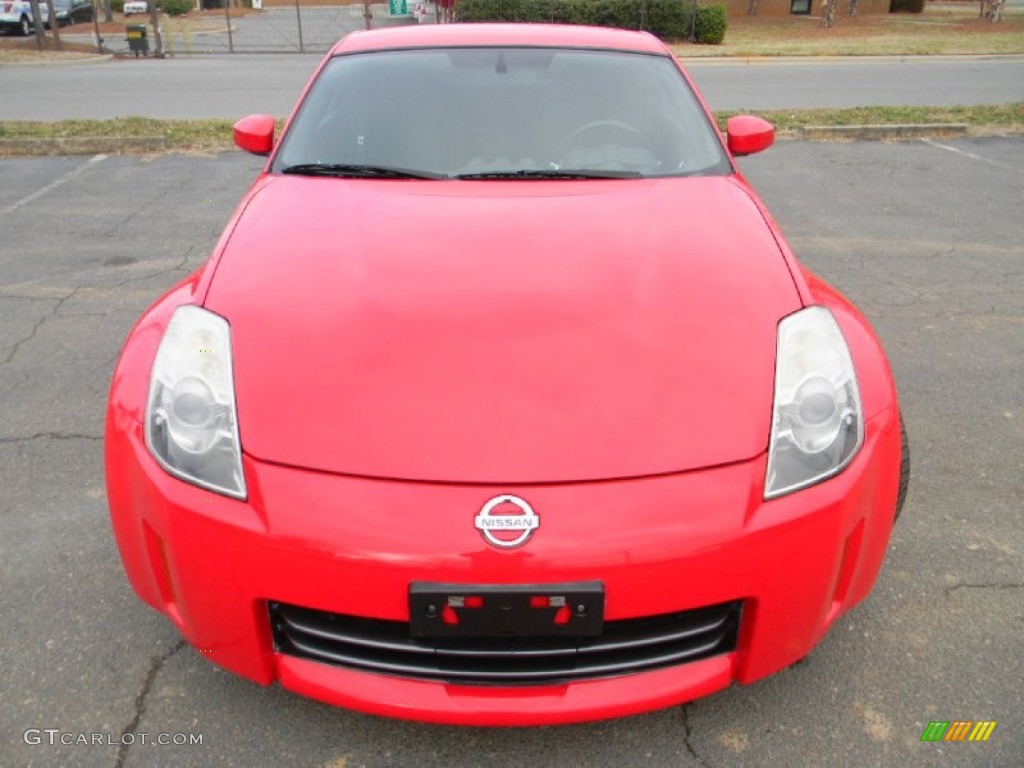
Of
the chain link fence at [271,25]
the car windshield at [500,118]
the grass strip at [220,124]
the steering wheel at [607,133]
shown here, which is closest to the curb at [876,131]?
the grass strip at [220,124]

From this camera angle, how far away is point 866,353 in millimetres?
2090

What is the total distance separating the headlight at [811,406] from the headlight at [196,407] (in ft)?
3.63

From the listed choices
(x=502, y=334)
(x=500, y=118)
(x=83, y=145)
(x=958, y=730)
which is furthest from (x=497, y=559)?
(x=83, y=145)

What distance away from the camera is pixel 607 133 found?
116 inches

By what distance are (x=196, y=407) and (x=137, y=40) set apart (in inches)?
821

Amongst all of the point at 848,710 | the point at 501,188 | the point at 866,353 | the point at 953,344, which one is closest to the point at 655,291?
the point at 866,353

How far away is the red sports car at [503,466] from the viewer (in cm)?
160

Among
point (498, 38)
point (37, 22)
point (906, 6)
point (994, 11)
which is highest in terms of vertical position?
point (906, 6)

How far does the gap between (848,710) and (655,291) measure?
1.10 metres

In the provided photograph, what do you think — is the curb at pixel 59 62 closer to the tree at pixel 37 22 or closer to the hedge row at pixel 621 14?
the tree at pixel 37 22

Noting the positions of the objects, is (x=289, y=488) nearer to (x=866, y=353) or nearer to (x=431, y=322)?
(x=431, y=322)

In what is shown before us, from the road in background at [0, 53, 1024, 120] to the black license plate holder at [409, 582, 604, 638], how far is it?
1070cm

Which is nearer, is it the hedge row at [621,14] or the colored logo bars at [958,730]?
the colored logo bars at [958,730]

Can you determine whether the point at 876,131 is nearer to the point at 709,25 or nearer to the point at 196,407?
the point at 196,407
